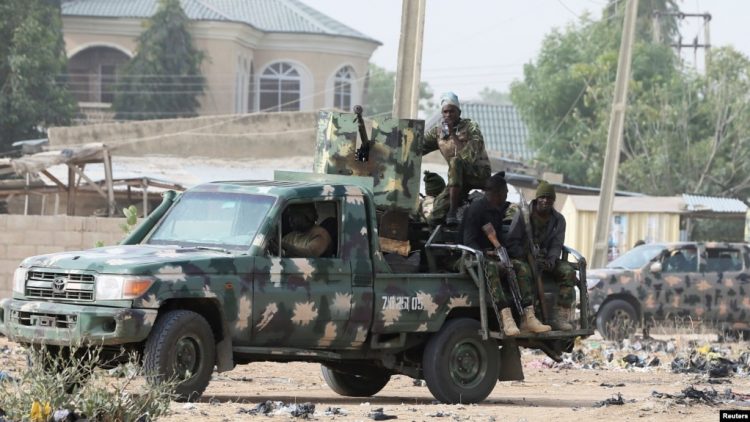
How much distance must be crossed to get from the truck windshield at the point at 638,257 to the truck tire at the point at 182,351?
45.1ft

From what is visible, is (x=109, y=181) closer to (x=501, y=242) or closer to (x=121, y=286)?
(x=501, y=242)

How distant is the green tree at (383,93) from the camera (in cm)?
10375

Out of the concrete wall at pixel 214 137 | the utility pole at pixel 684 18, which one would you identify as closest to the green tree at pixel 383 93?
the utility pole at pixel 684 18

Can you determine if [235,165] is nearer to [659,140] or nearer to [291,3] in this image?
[659,140]

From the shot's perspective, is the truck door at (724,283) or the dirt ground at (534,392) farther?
the truck door at (724,283)

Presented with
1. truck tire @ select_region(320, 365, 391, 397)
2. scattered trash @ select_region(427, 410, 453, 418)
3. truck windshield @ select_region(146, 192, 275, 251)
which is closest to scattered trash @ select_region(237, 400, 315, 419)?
scattered trash @ select_region(427, 410, 453, 418)

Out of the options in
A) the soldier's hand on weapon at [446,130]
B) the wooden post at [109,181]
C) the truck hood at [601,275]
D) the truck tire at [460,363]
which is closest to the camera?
the truck tire at [460,363]

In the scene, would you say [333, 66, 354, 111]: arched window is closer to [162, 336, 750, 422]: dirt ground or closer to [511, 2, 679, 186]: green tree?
[511, 2, 679, 186]: green tree

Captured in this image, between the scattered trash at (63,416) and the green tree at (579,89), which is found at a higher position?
the green tree at (579,89)

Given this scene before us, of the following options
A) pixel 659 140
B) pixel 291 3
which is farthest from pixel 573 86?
pixel 291 3

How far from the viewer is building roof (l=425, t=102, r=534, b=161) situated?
65438mm

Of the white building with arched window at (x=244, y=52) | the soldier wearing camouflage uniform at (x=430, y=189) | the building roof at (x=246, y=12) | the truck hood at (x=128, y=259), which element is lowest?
the truck hood at (x=128, y=259)

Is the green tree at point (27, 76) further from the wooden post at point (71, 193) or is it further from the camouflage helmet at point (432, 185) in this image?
the camouflage helmet at point (432, 185)

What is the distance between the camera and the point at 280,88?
208 feet
